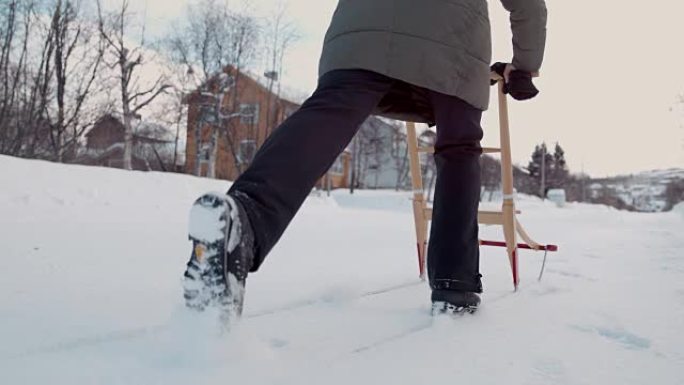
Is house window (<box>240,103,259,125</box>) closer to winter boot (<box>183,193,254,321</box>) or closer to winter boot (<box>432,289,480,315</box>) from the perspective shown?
winter boot (<box>432,289,480,315</box>)

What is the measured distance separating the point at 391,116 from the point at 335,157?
471mm

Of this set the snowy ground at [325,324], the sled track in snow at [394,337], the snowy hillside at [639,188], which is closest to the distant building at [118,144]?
the snowy ground at [325,324]

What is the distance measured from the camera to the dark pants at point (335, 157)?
0.90 m

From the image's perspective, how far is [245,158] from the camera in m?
Result: 15.8

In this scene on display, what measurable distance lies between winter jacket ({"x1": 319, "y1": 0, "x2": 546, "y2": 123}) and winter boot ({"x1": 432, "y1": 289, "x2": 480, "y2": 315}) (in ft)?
1.72

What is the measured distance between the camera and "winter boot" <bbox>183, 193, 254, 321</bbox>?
2.53 feet

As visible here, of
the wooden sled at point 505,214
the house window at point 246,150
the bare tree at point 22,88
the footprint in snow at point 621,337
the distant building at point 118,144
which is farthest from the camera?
the house window at point 246,150

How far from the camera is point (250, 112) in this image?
15.1 meters

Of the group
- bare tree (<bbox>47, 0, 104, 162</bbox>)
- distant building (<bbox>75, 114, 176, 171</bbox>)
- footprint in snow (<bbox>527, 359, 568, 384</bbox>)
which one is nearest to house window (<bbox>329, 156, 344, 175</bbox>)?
distant building (<bbox>75, 114, 176, 171</bbox>)

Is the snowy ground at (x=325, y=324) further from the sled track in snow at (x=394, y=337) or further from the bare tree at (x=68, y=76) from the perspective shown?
the bare tree at (x=68, y=76)

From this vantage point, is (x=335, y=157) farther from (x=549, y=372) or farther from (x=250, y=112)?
(x=250, y=112)

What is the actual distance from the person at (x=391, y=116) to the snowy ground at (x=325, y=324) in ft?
0.36

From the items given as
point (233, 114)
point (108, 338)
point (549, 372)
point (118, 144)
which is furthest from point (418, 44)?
point (118, 144)

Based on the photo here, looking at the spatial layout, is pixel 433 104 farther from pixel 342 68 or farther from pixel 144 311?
pixel 144 311
